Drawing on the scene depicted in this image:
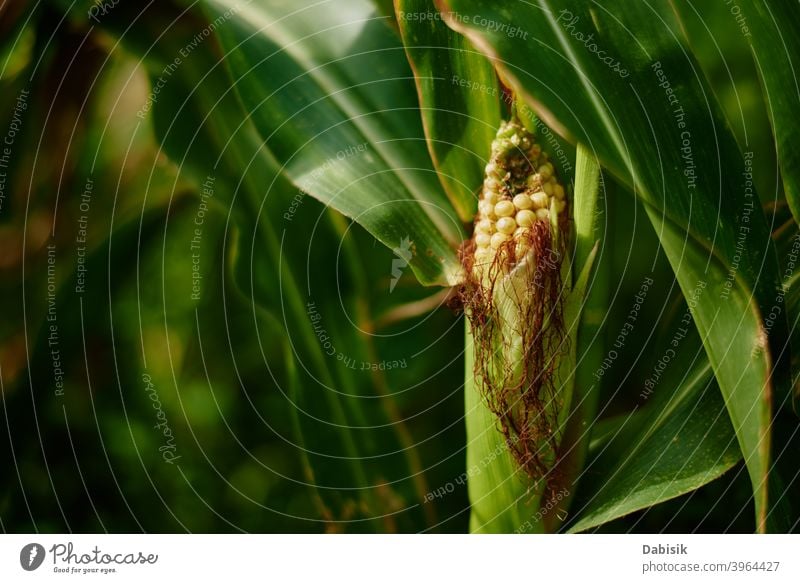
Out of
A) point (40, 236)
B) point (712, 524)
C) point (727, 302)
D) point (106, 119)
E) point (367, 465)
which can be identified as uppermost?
point (106, 119)

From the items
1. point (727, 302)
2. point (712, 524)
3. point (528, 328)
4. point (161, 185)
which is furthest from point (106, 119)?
point (712, 524)

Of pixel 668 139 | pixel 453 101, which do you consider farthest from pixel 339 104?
pixel 668 139

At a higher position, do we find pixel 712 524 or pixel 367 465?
pixel 367 465
